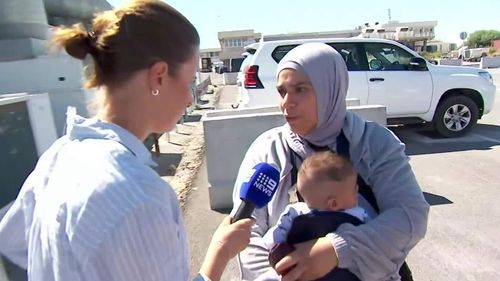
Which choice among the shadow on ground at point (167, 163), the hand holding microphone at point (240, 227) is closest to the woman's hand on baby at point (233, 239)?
the hand holding microphone at point (240, 227)

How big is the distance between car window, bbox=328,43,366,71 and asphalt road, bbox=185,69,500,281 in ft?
5.99

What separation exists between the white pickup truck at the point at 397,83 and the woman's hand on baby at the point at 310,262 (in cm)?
668

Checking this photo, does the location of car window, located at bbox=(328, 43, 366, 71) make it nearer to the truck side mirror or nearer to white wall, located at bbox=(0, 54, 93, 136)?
the truck side mirror

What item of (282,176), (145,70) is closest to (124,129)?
(145,70)

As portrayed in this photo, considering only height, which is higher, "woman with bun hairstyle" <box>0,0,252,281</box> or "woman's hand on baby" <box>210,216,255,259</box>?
"woman with bun hairstyle" <box>0,0,252,281</box>

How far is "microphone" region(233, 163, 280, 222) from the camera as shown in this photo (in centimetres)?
161

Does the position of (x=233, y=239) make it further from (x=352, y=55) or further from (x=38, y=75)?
(x=38, y=75)

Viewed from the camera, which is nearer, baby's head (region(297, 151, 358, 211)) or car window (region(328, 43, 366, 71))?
baby's head (region(297, 151, 358, 211))

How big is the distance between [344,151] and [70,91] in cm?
703

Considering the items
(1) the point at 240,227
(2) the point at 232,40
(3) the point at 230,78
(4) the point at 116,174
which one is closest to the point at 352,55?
(1) the point at 240,227

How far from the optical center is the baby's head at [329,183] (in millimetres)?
1781

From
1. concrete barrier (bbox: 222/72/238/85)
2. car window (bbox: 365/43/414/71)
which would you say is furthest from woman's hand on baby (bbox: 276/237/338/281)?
concrete barrier (bbox: 222/72/238/85)

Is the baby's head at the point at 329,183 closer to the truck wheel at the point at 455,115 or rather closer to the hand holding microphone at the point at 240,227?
the hand holding microphone at the point at 240,227

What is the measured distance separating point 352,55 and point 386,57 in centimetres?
A: 70
